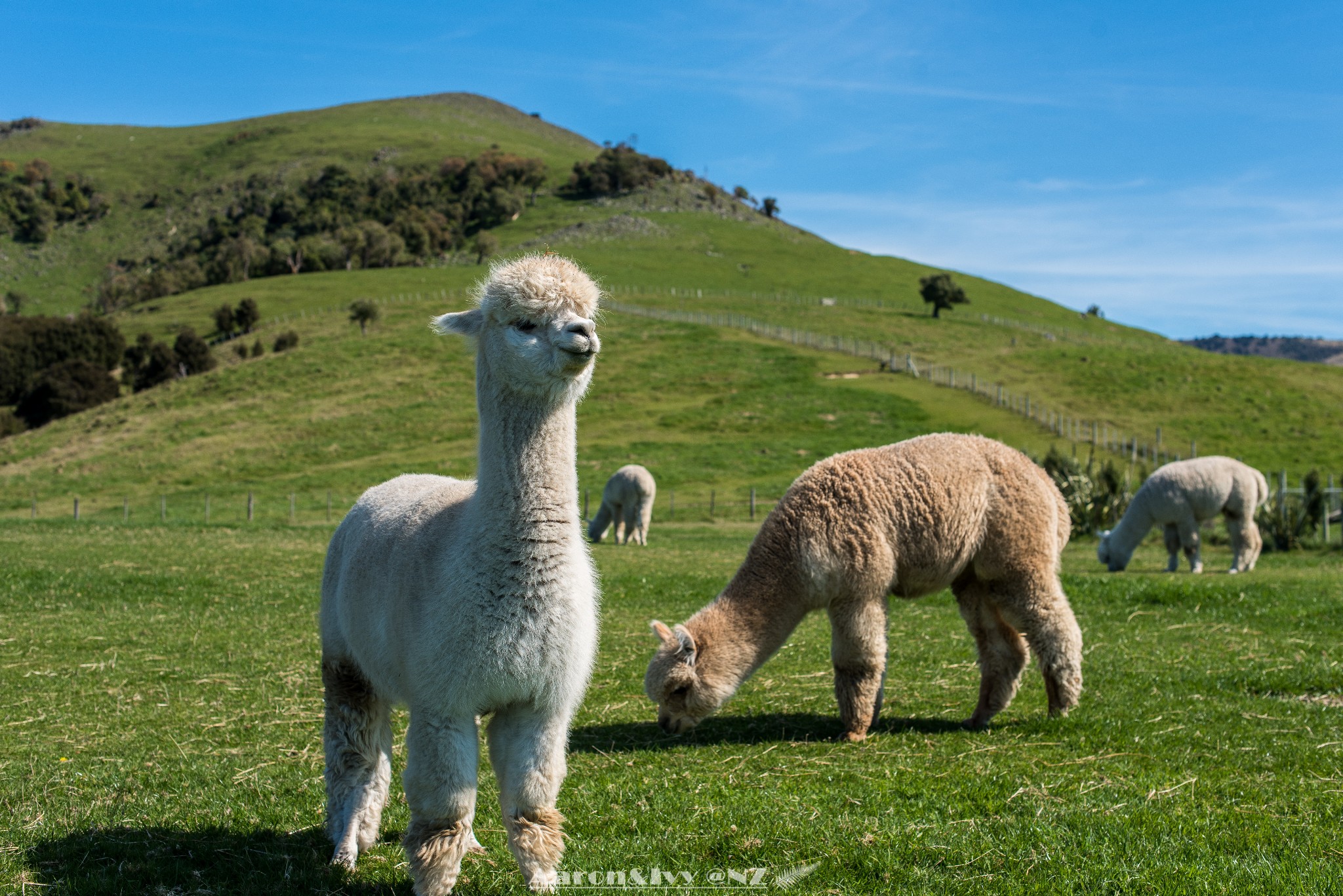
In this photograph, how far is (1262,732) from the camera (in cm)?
717

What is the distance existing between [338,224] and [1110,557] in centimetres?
12610

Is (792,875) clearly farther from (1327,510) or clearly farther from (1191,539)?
(1327,510)

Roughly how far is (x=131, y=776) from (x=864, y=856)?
5061 mm

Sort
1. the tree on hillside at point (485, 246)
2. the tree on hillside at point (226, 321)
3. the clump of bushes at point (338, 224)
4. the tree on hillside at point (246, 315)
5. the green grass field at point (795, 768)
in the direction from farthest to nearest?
the tree on hillside at point (485, 246), the clump of bushes at point (338, 224), the tree on hillside at point (246, 315), the tree on hillside at point (226, 321), the green grass field at point (795, 768)

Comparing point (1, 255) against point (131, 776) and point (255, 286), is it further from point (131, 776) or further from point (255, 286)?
point (131, 776)

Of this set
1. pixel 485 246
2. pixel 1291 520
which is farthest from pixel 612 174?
pixel 1291 520

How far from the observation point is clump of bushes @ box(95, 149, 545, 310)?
107812 millimetres

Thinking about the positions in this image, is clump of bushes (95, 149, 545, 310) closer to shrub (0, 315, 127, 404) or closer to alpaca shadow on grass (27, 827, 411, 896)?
shrub (0, 315, 127, 404)

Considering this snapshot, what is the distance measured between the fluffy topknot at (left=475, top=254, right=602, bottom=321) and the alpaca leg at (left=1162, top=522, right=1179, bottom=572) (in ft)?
58.3

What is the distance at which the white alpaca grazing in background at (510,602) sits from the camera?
4121 mm

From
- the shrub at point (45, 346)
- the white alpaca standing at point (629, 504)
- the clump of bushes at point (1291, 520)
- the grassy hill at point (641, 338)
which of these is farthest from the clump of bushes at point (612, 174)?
the clump of bushes at point (1291, 520)

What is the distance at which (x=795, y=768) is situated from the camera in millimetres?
6758

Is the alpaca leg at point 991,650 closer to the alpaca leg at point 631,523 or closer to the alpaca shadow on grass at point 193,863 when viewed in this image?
the alpaca shadow on grass at point 193,863

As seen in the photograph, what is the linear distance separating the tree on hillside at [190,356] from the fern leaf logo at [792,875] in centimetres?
7048
